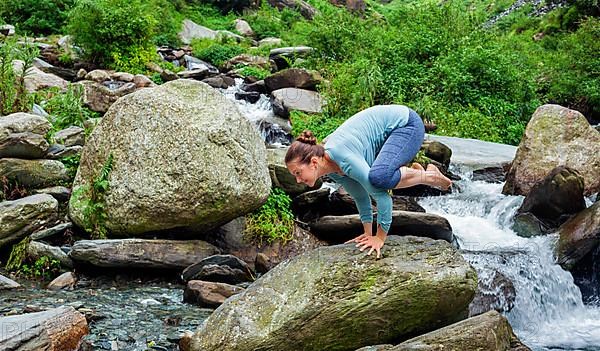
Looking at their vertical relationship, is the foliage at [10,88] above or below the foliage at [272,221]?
above

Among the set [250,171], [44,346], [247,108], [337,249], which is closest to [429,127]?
[247,108]

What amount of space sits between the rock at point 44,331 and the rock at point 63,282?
1846 mm

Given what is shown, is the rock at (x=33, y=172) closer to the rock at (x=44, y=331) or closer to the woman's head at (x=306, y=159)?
the rock at (x=44, y=331)

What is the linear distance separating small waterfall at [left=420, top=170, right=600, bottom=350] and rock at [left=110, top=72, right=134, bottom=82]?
950 cm

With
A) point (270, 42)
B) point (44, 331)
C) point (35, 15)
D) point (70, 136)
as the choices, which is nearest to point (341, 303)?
point (44, 331)

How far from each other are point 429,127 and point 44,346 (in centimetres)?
1236

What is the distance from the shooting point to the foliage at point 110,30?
57.4ft

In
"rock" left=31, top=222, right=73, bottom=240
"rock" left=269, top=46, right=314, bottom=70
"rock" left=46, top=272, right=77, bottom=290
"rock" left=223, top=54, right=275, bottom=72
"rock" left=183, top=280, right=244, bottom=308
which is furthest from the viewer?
"rock" left=223, top=54, right=275, bottom=72

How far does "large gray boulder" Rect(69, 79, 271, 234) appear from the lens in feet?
24.8

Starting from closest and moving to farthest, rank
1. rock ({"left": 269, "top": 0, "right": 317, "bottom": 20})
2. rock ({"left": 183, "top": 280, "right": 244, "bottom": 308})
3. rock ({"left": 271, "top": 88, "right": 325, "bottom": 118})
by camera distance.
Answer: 1. rock ({"left": 183, "top": 280, "right": 244, "bottom": 308})
2. rock ({"left": 271, "top": 88, "right": 325, "bottom": 118})
3. rock ({"left": 269, "top": 0, "right": 317, "bottom": 20})

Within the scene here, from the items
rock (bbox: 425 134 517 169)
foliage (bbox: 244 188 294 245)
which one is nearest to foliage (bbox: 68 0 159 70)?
rock (bbox: 425 134 517 169)

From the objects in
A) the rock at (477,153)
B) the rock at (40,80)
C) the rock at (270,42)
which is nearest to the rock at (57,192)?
the rock at (40,80)

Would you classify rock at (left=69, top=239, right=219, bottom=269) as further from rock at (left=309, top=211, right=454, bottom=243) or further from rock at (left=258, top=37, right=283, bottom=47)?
rock at (left=258, top=37, right=283, bottom=47)

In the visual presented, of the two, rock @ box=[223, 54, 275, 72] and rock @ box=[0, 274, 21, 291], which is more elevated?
rock @ box=[0, 274, 21, 291]
